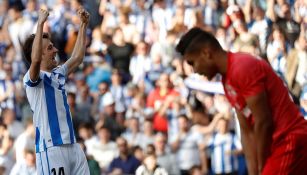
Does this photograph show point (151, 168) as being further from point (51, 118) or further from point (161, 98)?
point (51, 118)

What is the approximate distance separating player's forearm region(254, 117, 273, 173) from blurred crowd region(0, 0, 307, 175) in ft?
26.3

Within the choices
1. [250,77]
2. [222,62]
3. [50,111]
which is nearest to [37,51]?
[50,111]

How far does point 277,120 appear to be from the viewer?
25.3 ft

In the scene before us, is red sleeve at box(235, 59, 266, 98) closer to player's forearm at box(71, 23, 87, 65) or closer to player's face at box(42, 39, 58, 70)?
player's face at box(42, 39, 58, 70)

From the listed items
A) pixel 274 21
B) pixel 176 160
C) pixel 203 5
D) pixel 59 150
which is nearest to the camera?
pixel 59 150

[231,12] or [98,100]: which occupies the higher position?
[231,12]

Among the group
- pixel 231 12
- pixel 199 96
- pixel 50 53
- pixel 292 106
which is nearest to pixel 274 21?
pixel 231 12

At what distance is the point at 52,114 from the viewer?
9914 millimetres

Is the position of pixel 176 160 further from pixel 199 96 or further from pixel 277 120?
pixel 277 120

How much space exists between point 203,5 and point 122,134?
4447 millimetres

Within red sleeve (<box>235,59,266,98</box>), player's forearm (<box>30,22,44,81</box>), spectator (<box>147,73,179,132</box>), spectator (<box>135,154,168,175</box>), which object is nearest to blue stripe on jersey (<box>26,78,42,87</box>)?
player's forearm (<box>30,22,44,81</box>)

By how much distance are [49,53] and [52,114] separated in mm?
573

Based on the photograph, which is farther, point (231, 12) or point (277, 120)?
point (231, 12)

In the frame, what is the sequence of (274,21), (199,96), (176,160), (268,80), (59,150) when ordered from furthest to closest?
(274,21) < (199,96) < (176,160) < (59,150) < (268,80)
